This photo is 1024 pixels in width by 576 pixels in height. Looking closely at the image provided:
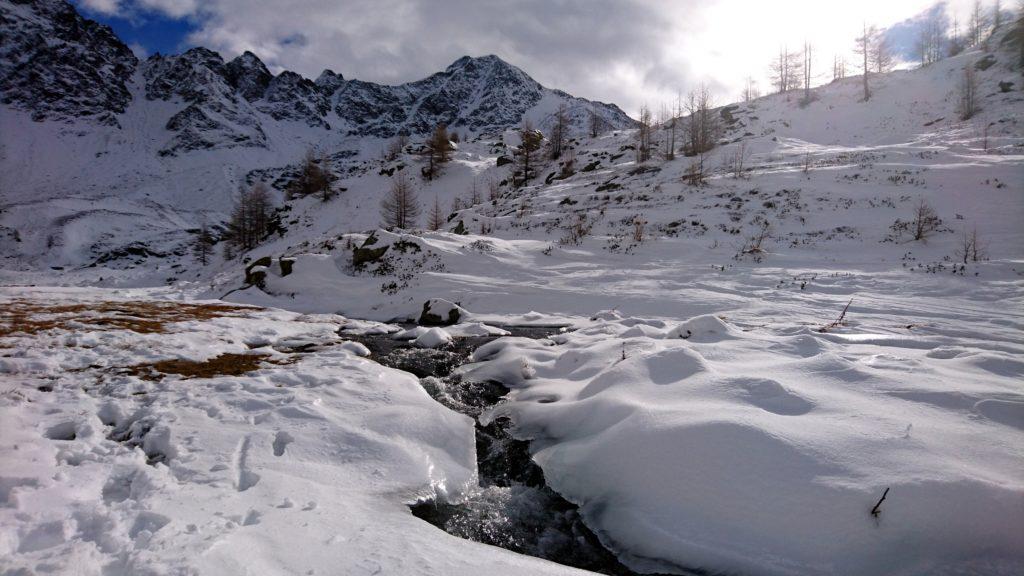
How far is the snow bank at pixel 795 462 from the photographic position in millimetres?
2576

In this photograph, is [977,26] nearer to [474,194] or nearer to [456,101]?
[474,194]

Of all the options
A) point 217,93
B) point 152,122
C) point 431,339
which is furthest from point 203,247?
point 217,93

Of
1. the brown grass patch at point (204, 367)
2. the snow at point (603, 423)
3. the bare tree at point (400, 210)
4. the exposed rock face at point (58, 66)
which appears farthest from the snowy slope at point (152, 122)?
the snow at point (603, 423)

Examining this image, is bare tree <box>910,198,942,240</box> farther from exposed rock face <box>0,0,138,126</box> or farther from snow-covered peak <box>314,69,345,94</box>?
snow-covered peak <box>314,69,345,94</box>

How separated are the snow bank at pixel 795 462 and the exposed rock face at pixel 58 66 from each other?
422 feet

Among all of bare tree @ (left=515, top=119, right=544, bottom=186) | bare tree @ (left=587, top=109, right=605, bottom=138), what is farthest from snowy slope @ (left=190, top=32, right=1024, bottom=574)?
bare tree @ (left=587, top=109, right=605, bottom=138)

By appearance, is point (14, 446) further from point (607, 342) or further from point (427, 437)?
point (607, 342)

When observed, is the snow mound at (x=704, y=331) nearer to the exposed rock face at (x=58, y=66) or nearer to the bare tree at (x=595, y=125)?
the bare tree at (x=595, y=125)

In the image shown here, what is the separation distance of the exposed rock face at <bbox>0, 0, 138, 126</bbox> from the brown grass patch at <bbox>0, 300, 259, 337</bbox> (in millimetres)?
116658

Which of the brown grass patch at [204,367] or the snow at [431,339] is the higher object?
the brown grass patch at [204,367]

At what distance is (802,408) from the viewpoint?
387 centimetres

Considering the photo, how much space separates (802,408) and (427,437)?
374 cm

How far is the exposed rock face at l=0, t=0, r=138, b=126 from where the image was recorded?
289ft

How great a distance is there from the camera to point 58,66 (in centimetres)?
9519
